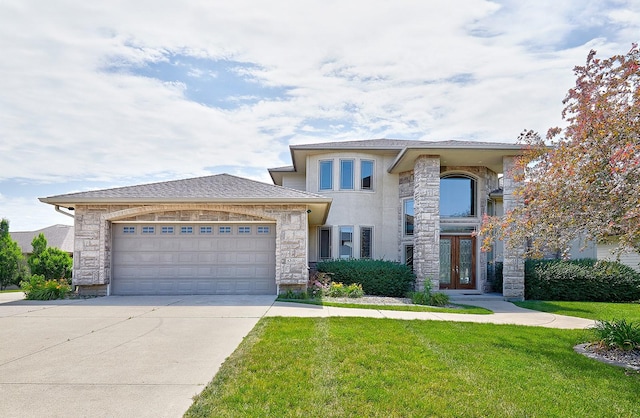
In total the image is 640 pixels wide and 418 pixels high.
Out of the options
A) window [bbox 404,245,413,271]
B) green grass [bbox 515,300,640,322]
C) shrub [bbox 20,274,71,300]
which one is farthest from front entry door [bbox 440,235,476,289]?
shrub [bbox 20,274,71,300]

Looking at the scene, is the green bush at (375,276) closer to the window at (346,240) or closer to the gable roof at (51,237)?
the window at (346,240)

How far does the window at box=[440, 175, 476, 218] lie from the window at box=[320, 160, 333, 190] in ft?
14.9

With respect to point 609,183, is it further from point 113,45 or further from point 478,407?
point 113,45

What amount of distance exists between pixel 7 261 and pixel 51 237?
8.63 metres

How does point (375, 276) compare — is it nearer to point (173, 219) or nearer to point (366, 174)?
point (366, 174)

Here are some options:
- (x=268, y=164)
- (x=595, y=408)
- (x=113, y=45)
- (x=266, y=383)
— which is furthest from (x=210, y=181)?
(x=595, y=408)

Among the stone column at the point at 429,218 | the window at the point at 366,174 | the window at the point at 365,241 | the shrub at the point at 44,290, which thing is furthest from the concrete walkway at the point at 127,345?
the window at the point at 366,174

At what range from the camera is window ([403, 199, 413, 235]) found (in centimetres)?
1744

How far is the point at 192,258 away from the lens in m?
12.9

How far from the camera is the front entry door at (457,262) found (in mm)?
16312

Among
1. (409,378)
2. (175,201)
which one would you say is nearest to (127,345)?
(409,378)

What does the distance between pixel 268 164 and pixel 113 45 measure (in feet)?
39.4

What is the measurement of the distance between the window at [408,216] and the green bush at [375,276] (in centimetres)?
251

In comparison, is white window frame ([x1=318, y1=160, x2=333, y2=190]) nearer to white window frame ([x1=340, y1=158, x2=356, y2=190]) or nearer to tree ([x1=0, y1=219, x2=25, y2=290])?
white window frame ([x1=340, y1=158, x2=356, y2=190])
